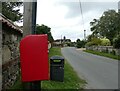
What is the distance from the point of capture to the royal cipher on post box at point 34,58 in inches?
317

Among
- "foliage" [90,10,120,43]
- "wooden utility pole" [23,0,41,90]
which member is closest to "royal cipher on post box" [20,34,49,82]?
"wooden utility pole" [23,0,41,90]

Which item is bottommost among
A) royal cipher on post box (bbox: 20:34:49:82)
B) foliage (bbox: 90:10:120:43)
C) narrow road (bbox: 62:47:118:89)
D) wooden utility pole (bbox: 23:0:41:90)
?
narrow road (bbox: 62:47:118:89)

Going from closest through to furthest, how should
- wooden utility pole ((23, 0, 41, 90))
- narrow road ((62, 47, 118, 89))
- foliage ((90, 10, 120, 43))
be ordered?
wooden utility pole ((23, 0, 41, 90))
narrow road ((62, 47, 118, 89))
foliage ((90, 10, 120, 43))

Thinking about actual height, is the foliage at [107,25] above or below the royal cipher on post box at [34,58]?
above

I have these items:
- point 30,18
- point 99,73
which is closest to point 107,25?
point 99,73

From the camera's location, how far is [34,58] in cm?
804

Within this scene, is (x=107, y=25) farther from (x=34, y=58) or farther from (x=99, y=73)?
(x=34, y=58)

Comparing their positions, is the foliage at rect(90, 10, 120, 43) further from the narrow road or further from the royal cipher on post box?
the royal cipher on post box

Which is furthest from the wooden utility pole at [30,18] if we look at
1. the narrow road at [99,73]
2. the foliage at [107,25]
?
the foliage at [107,25]

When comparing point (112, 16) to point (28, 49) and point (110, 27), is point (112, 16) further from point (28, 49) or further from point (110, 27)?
point (28, 49)

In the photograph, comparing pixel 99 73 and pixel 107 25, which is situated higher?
pixel 107 25

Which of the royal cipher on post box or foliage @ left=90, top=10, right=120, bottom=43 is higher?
foliage @ left=90, top=10, right=120, bottom=43

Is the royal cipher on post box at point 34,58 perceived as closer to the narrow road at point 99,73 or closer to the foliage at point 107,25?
the narrow road at point 99,73

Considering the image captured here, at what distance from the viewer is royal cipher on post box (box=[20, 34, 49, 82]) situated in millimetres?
8047
